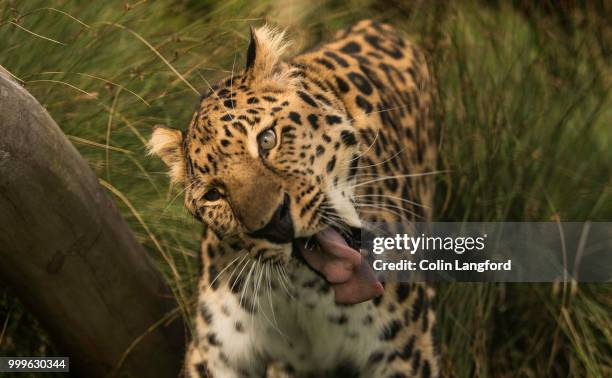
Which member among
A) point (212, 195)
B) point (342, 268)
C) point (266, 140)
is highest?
point (266, 140)

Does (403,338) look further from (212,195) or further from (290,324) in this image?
(212,195)

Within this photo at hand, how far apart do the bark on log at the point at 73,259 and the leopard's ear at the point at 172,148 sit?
0.35 meters

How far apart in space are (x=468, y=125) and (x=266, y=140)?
1.38m

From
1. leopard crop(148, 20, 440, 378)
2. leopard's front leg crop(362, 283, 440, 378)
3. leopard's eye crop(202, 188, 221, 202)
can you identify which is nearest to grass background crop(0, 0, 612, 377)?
leopard crop(148, 20, 440, 378)

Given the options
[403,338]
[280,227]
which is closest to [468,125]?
[403,338]

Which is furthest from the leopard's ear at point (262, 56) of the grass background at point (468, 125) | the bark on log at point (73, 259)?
the grass background at point (468, 125)

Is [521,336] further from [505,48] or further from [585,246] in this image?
[505,48]

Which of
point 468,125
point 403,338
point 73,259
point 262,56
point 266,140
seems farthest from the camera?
point 468,125

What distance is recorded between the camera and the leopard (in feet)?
8.74

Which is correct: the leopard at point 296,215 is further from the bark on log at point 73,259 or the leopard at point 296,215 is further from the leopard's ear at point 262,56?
the bark on log at point 73,259

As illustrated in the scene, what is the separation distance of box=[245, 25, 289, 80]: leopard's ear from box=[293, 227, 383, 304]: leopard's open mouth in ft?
1.74

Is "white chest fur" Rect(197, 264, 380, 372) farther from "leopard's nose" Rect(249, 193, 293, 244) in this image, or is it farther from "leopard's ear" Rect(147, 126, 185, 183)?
"leopard's ear" Rect(147, 126, 185, 183)

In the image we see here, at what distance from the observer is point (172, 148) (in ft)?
9.61

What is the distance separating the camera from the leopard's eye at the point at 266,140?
2689 millimetres
